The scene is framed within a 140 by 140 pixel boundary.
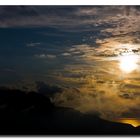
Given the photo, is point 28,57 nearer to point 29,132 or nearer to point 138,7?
point 29,132

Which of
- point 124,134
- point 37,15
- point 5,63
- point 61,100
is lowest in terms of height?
point 124,134

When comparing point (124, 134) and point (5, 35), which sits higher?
point (5, 35)

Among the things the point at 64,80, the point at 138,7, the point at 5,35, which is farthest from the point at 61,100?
the point at 138,7
